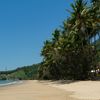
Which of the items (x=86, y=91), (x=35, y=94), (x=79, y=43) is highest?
(x=79, y=43)

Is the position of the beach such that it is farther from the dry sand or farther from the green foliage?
the green foliage

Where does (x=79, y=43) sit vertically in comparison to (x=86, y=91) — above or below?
above

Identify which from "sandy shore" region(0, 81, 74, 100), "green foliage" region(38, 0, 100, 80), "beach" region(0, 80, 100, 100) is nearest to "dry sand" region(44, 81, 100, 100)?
"beach" region(0, 80, 100, 100)

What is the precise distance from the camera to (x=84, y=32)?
49.7m

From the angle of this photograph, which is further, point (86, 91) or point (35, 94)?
A: point (86, 91)

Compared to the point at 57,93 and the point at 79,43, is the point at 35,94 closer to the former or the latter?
the point at 57,93

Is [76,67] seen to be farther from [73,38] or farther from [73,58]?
[73,38]

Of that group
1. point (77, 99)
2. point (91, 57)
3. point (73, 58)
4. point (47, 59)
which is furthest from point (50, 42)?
point (77, 99)

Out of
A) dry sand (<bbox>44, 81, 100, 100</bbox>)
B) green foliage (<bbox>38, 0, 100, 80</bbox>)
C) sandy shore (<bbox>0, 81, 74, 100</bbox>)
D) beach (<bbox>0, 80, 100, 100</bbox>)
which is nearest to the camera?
dry sand (<bbox>44, 81, 100, 100</bbox>)

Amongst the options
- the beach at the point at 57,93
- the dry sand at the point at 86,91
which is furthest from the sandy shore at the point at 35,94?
the dry sand at the point at 86,91

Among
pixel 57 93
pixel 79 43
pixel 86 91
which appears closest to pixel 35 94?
pixel 57 93

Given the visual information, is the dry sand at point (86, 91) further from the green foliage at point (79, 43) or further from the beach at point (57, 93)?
the green foliage at point (79, 43)

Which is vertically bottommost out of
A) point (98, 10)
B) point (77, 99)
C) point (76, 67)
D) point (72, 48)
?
point (77, 99)

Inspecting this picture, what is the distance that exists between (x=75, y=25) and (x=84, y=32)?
1.98 m
